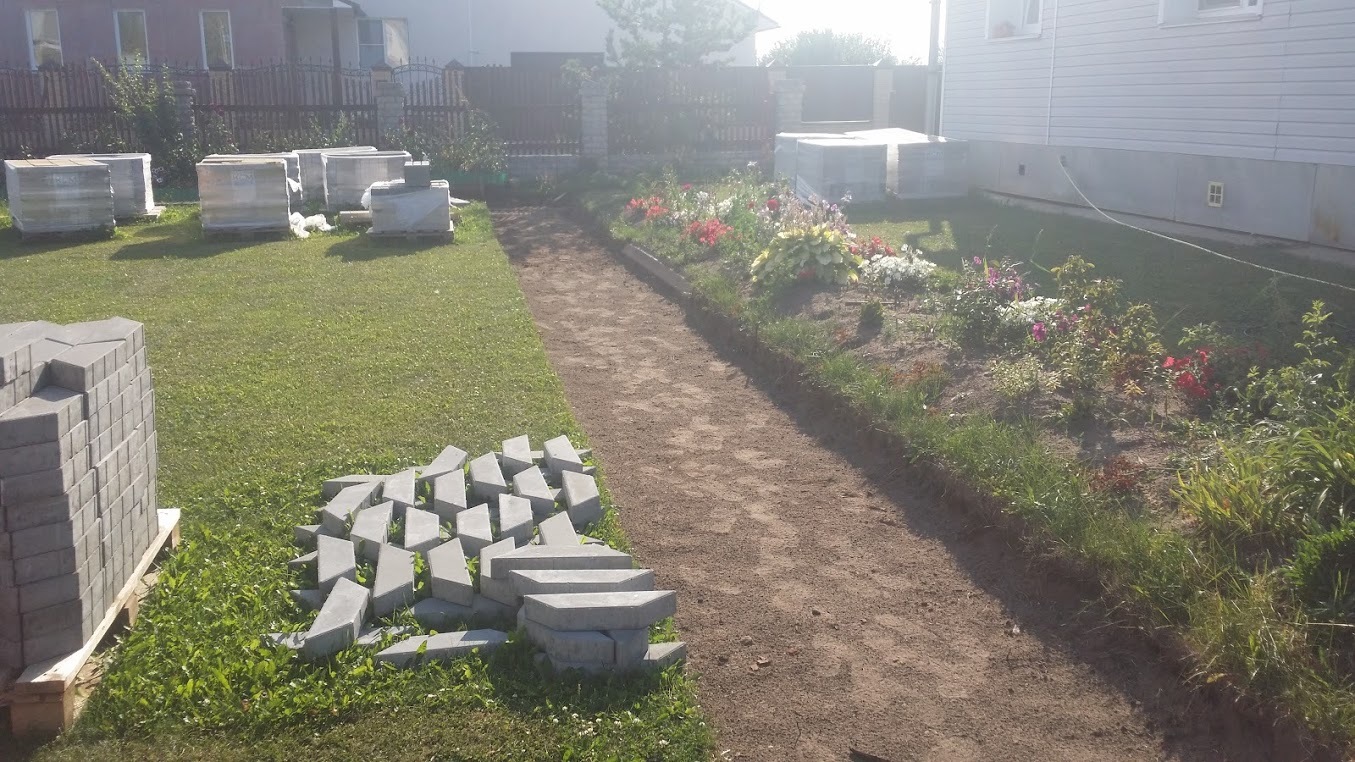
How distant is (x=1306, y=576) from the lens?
408cm

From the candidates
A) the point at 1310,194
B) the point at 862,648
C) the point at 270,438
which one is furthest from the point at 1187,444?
the point at 1310,194

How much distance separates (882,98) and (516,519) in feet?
Result: 90.6

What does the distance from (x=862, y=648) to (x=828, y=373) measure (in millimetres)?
3247

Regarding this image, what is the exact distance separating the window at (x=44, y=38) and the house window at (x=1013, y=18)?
23.2 metres

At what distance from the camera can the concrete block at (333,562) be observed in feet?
15.0

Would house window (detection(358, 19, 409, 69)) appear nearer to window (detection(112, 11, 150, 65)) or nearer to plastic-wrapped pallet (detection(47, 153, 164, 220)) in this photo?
window (detection(112, 11, 150, 65))

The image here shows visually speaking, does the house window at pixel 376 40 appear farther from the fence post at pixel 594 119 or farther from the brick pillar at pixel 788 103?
the brick pillar at pixel 788 103

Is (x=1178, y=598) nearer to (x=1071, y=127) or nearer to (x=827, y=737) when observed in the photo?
(x=827, y=737)

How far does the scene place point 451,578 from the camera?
14.8ft

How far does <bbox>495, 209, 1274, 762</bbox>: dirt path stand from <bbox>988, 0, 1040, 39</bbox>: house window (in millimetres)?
11353

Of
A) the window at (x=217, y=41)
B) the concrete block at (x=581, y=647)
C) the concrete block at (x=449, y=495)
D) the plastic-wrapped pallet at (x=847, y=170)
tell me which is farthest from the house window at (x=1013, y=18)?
the window at (x=217, y=41)

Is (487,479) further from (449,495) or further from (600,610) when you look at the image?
(600,610)

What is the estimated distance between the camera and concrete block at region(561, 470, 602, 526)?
5406 millimetres

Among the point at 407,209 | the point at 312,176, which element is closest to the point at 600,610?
the point at 407,209
